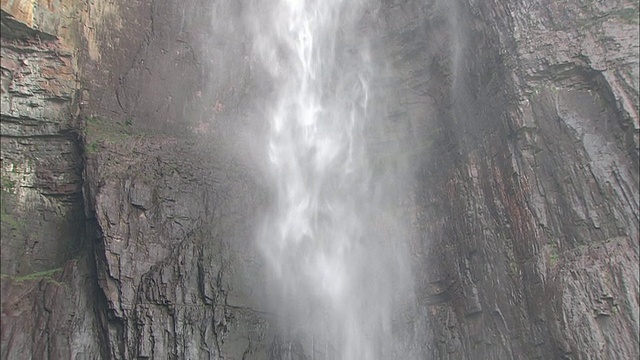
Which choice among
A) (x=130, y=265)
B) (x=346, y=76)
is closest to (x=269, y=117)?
(x=346, y=76)

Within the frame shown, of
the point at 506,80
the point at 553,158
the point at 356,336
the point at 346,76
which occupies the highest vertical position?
the point at 346,76

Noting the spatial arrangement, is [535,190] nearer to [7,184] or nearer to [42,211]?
[42,211]

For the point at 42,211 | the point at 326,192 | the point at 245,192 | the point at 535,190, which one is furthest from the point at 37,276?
the point at 535,190

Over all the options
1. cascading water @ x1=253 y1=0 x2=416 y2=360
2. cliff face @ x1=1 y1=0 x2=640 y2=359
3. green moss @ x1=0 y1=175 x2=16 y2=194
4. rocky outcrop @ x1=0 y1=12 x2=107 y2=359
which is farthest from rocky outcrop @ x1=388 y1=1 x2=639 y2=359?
green moss @ x1=0 y1=175 x2=16 y2=194

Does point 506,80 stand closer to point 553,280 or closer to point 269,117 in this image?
point 553,280

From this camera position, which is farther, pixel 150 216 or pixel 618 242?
pixel 150 216
